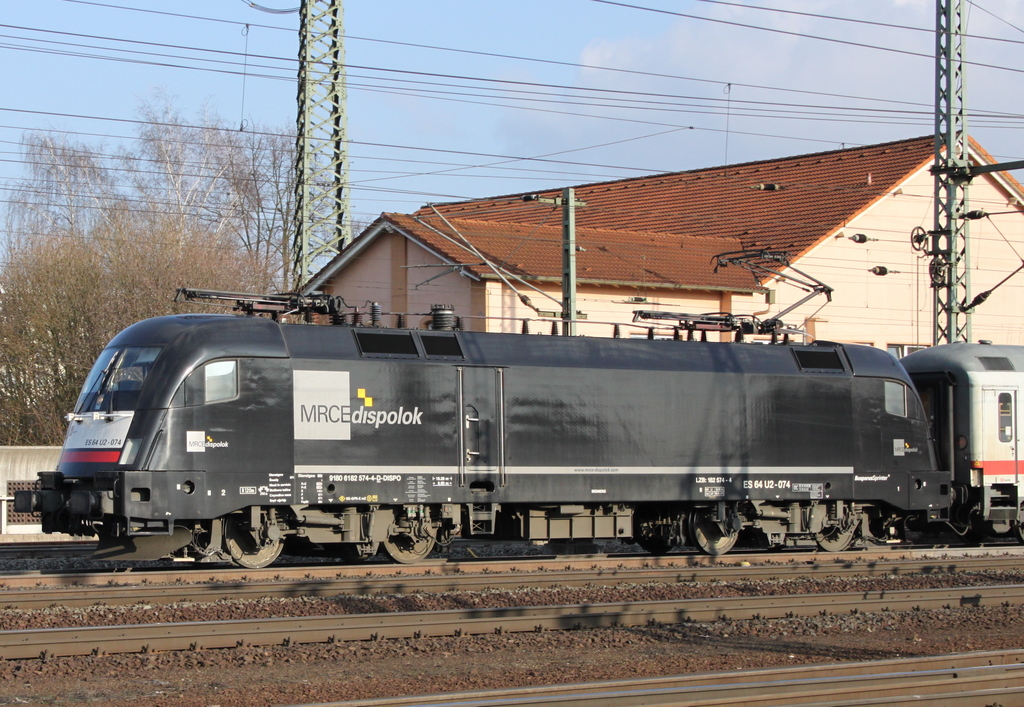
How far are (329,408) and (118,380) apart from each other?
2.59 meters

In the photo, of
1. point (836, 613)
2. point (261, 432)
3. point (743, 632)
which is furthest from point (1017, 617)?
point (261, 432)

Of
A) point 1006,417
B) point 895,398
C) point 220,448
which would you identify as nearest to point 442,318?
point 220,448

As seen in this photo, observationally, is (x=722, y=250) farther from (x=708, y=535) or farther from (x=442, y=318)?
(x=442, y=318)

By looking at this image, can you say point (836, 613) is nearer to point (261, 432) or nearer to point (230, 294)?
point (261, 432)

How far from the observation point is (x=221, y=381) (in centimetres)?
1473

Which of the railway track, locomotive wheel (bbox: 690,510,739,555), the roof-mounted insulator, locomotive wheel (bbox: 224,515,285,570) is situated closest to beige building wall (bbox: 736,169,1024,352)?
locomotive wheel (bbox: 690,510,739,555)

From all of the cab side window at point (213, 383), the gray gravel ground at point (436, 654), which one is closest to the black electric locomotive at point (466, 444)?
the cab side window at point (213, 383)

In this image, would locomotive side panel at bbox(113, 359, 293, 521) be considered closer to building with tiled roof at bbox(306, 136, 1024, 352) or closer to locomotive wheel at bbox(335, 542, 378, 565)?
locomotive wheel at bbox(335, 542, 378, 565)

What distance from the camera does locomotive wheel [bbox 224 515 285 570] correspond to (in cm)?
1519

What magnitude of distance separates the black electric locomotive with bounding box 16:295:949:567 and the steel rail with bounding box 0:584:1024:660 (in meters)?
4.17

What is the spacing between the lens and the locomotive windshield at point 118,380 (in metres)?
14.6

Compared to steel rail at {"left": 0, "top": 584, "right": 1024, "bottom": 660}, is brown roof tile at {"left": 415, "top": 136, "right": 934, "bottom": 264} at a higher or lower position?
higher

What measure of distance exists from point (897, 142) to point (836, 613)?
29.6 m

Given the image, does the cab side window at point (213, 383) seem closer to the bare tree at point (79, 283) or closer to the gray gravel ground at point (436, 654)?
the gray gravel ground at point (436, 654)
